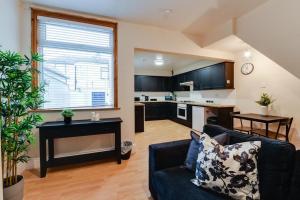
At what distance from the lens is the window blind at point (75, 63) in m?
2.71

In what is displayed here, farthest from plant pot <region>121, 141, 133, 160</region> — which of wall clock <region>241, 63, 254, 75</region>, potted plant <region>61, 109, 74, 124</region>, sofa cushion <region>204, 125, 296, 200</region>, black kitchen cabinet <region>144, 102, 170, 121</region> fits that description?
black kitchen cabinet <region>144, 102, 170, 121</region>

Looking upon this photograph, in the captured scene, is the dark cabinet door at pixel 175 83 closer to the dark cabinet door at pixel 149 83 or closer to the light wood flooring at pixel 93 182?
the dark cabinet door at pixel 149 83

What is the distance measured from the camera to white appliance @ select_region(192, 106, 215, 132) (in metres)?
4.77

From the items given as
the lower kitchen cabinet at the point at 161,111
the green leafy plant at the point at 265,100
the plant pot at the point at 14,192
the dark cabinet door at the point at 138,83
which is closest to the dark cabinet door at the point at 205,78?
the lower kitchen cabinet at the point at 161,111

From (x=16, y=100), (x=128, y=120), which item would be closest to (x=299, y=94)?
(x=128, y=120)

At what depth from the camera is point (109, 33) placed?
310cm

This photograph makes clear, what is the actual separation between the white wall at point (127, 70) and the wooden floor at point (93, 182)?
359mm

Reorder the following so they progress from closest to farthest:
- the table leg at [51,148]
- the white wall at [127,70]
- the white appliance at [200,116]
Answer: the table leg at [51,148], the white wall at [127,70], the white appliance at [200,116]

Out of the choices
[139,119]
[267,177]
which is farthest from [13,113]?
[139,119]

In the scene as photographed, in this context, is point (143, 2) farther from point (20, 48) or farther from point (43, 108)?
point (43, 108)

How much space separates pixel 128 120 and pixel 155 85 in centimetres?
444

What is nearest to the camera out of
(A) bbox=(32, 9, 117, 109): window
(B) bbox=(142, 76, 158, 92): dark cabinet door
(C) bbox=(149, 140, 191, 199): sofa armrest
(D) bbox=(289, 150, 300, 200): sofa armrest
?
(D) bbox=(289, 150, 300, 200): sofa armrest

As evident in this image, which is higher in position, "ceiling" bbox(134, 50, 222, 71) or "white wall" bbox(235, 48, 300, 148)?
Answer: "ceiling" bbox(134, 50, 222, 71)

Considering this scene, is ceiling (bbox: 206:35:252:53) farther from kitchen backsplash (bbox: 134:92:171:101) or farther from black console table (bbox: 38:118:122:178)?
kitchen backsplash (bbox: 134:92:171:101)
